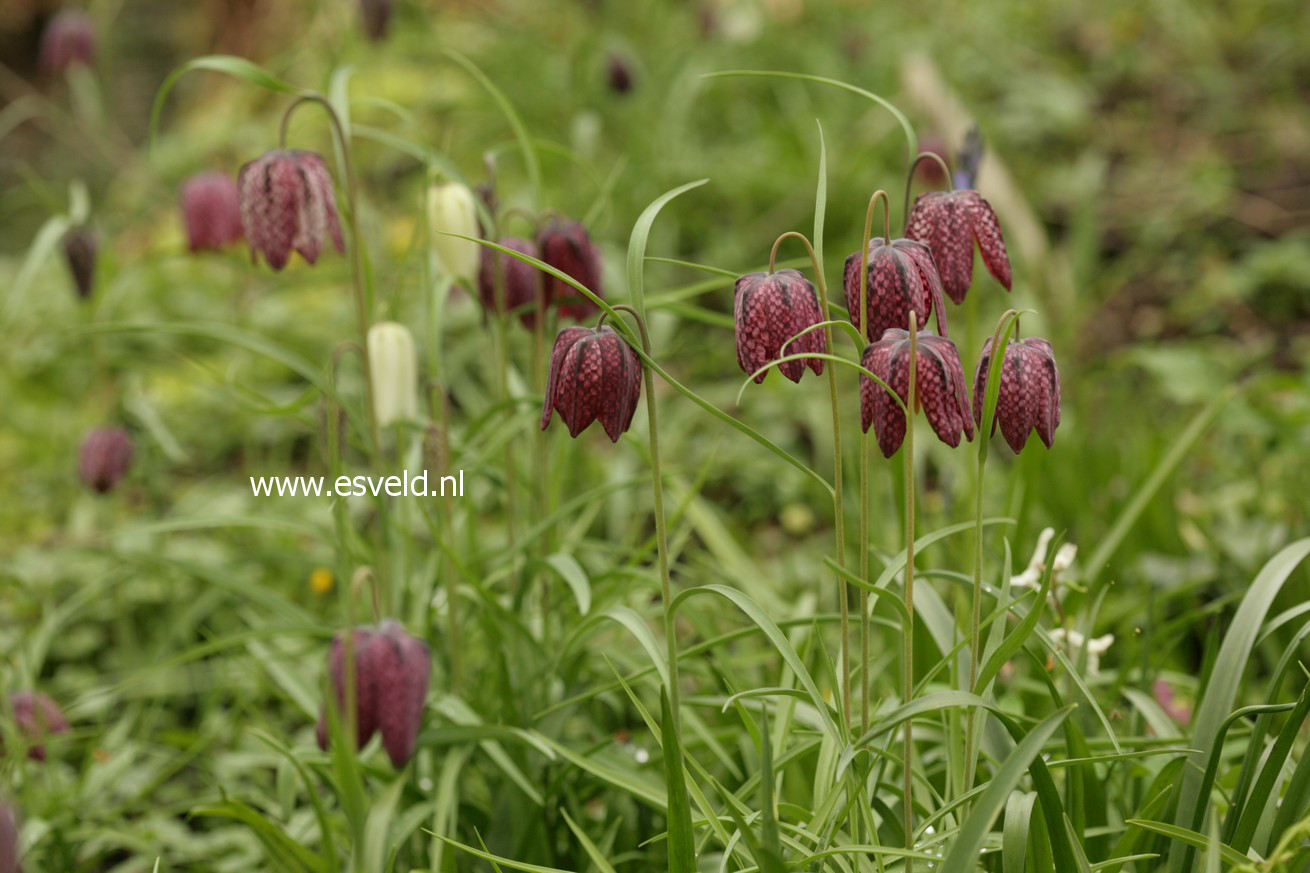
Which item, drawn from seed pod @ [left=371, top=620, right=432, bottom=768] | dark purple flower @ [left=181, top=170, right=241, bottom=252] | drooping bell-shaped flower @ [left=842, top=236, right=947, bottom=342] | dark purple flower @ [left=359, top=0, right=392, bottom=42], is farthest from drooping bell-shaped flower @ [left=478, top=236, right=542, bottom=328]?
dark purple flower @ [left=359, top=0, right=392, bottom=42]

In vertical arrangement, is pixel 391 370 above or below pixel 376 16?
below

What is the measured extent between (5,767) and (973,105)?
393 centimetres

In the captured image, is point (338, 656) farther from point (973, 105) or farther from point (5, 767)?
point (973, 105)

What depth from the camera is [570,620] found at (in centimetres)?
165

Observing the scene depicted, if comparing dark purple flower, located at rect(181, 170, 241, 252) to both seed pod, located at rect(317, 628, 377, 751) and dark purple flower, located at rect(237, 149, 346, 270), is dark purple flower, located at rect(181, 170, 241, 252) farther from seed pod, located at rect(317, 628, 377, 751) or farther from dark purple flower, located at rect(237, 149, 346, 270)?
seed pod, located at rect(317, 628, 377, 751)

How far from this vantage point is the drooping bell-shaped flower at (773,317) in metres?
0.99

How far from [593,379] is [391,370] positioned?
60 centimetres

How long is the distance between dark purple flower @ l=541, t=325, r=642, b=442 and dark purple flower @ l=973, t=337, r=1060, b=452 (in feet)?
1.03

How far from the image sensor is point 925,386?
3.19 ft

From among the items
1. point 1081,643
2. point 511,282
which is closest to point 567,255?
point 511,282

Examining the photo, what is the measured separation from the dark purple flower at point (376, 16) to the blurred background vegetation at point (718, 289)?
0.17m

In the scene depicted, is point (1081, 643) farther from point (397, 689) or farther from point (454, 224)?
point (454, 224)

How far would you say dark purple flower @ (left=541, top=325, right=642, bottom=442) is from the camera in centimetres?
102

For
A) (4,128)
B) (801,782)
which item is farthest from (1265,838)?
(4,128)
